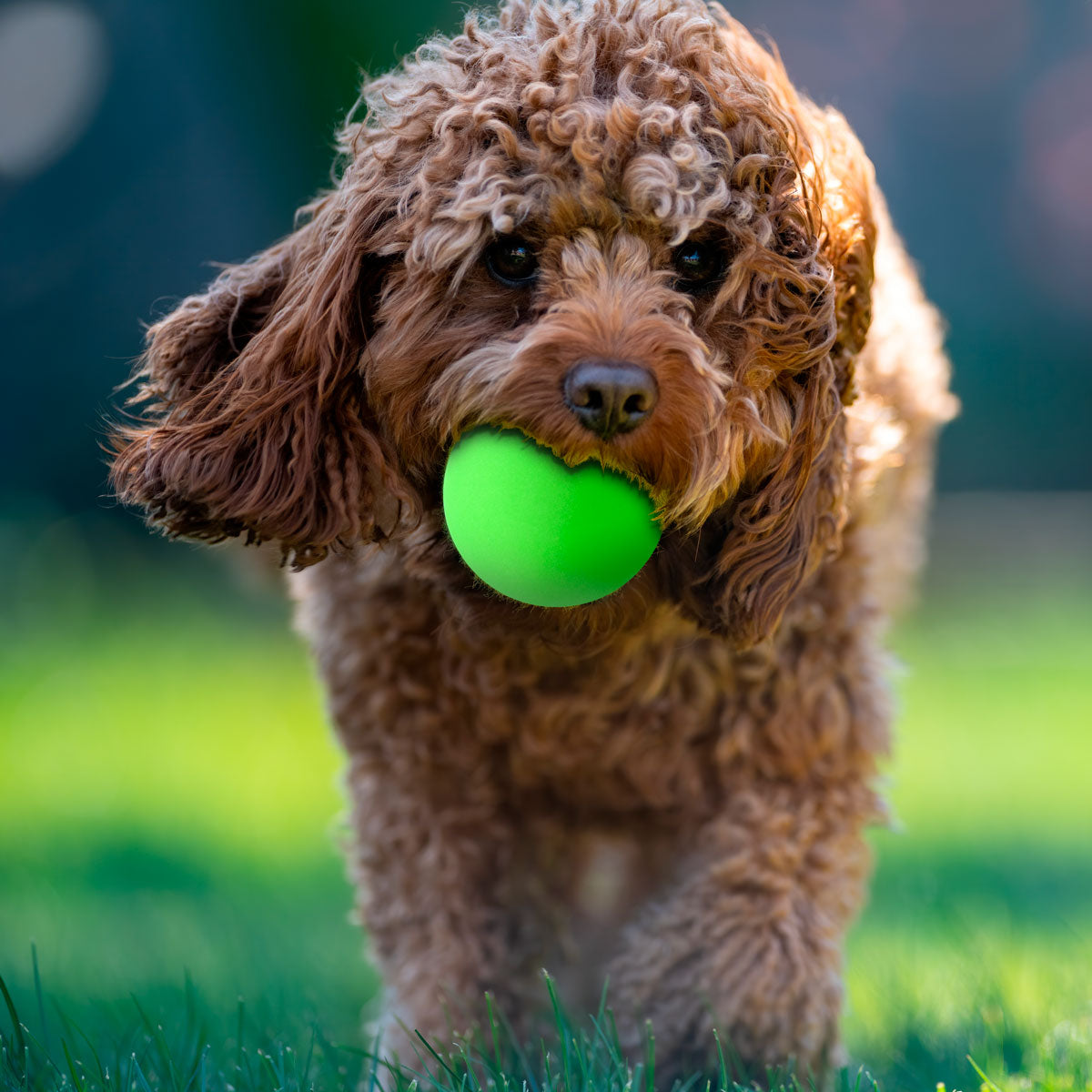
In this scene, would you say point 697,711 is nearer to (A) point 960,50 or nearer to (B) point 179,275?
(B) point 179,275

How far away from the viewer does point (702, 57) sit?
2.80 meters

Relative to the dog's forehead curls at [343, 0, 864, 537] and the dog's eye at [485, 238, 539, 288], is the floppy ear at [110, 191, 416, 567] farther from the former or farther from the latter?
the dog's eye at [485, 238, 539, 288]

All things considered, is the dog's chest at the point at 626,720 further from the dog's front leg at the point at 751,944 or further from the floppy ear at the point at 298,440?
the floppy ear at the point at 298,440

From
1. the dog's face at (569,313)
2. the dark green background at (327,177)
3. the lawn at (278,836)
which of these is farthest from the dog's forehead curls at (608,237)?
the dark green background at (327,177)

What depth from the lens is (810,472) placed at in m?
2.88

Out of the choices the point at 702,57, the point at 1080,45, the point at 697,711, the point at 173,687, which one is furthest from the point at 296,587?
the point at 1080,45

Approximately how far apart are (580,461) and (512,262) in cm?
42

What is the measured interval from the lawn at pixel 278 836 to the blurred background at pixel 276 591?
0.8 inches

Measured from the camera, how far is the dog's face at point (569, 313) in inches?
102

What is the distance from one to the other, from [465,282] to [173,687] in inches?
198

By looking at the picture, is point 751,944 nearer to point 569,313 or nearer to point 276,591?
point 569,313

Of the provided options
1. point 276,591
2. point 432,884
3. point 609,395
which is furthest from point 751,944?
point 276,591

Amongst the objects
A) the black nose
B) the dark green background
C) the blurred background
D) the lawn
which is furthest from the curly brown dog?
the dark green background

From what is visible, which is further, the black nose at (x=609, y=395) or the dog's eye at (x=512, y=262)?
the dog's eye at (x=512, y=262)
